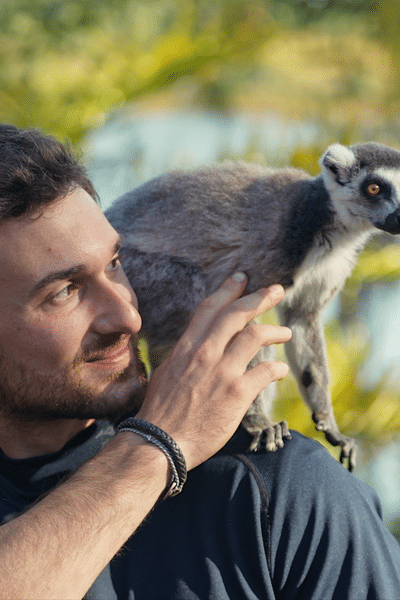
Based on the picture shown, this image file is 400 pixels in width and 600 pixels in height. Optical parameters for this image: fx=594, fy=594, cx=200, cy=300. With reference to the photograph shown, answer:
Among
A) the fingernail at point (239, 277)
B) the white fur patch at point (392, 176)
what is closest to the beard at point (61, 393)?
the fingernail at point (239, 277)

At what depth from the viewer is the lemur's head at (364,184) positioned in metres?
2.23

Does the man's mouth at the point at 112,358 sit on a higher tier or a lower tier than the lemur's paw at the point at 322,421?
higher

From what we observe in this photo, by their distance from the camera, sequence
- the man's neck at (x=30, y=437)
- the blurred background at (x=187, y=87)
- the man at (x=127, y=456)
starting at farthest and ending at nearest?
1. the blurred background at (x=187, y=87)
2. the man's neck at (x=30, y=437)
3. the man at (x=127, y=456)

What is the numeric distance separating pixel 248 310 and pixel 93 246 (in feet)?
1.58

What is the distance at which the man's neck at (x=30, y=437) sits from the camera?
1.77 meters

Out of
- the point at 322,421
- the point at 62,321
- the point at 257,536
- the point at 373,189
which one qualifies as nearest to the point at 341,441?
the point at 322,421

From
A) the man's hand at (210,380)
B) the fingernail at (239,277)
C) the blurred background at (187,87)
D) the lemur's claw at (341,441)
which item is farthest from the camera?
the blurred background at (187,87)

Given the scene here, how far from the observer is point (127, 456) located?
1439mm

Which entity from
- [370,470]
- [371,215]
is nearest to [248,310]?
[371,215]

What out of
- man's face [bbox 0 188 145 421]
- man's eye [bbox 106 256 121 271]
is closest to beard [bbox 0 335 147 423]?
man's face [bbox 0 188 145 421]

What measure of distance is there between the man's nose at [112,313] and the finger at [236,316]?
23 cm

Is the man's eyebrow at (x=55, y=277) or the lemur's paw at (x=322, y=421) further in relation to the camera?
the lemur's paw at (x=322, y=421)

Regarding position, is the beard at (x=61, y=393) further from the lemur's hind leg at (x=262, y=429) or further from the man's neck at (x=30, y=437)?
the lemur's hind leg at (x=262, y=429)

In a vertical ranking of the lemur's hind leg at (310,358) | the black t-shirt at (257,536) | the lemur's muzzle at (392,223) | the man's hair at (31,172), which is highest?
the man's hair at (31,172)
